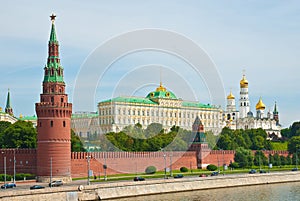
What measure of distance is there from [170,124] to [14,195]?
86.3 meters

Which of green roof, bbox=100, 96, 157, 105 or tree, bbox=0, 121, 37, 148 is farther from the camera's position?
green roof, bbox=100, 96, 157, 105

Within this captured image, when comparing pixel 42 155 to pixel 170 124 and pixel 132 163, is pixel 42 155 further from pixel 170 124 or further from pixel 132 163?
pixel 170 124

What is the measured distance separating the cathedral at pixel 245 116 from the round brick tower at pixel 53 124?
105153 mm

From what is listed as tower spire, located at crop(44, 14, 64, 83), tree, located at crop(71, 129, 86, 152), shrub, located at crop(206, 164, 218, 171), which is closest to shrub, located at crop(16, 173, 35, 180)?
tower spire, located at crop(44, 14, 64, 83)

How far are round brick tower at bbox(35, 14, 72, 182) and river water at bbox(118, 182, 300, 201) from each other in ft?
34.8

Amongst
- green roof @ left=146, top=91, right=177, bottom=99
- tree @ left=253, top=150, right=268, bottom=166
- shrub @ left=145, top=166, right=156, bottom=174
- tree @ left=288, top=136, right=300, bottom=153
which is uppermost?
green roof @ left=146, top=91, right=177, bottom=99

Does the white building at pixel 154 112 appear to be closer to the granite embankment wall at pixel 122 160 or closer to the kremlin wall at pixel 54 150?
the granite embankment wall at pixel 122 160

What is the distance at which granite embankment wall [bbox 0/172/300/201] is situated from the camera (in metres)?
42.3

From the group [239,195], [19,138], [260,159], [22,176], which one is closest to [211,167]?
[260,159]

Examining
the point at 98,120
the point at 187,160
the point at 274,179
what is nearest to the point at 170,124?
the point at 98,120

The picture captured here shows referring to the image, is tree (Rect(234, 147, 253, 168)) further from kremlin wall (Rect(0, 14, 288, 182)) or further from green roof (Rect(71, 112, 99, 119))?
green roof (Rect(71, 112, 99, 119))

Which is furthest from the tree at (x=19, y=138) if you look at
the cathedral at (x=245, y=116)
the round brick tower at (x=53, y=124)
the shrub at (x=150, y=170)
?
the cathedral at (x=245, y=116)

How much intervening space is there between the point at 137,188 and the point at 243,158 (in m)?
36.7

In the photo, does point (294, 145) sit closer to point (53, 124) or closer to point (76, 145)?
point (76, 145)
